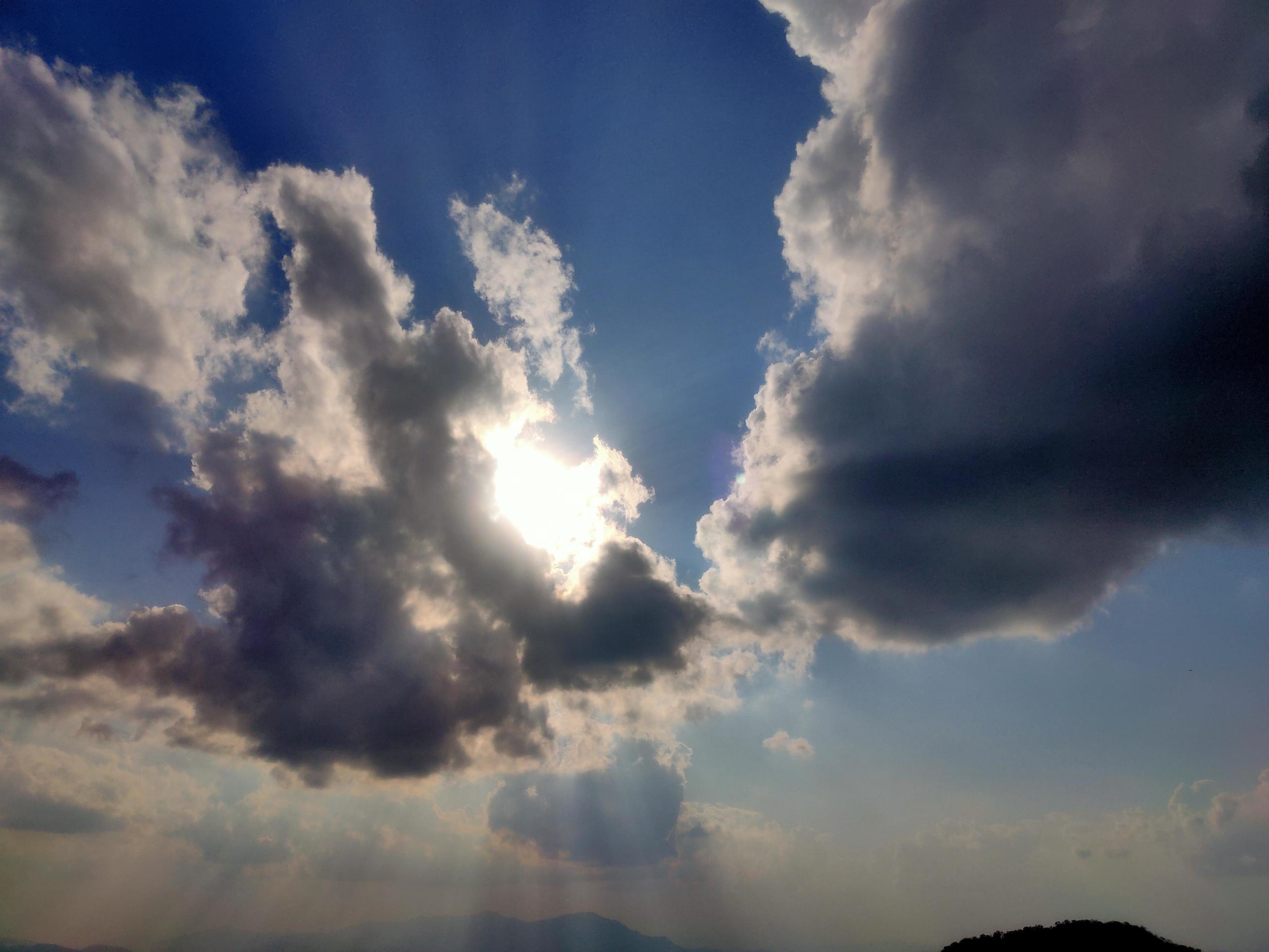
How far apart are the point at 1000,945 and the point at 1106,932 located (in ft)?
54.8

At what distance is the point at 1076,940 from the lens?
280 ft

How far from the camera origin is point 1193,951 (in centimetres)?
7794

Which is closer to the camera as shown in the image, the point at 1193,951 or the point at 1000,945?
the point at 1193,951

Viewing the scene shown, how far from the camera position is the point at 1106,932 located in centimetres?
8731

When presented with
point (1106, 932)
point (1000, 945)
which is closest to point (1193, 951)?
point (1106, 932)

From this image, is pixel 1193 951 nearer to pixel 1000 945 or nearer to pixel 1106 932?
pixel 1106 932

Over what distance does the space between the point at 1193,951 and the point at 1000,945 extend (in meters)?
25.3

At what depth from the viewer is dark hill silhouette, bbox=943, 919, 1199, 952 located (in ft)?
273

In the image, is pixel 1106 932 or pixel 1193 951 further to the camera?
pixel 1106 932

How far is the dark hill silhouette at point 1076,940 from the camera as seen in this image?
8319cm

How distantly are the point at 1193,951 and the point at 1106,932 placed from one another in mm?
11668
